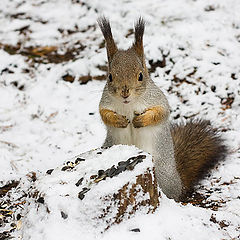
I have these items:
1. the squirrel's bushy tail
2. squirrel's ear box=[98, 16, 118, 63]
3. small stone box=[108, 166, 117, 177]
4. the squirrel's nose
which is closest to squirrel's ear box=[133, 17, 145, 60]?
squirrel's ear box=[98, 16, 118, 63]

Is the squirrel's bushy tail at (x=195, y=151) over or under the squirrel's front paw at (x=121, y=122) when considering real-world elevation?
under

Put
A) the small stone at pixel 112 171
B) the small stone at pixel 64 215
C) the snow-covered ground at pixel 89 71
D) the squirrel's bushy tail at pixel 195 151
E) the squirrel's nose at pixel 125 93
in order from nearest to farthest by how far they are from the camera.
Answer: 1. the small stone at pixel 64 215
2. the small stone at pixel 112 171
3. the squirrel's nose at pixel 125 93
4. the squirrel's bushy tail at pixel 195 151
5. the snow-covered ground at pixel 89 71

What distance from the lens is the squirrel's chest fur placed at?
247 centimetres

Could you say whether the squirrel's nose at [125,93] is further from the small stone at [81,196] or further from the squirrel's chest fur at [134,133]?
the small stone at [81,196]

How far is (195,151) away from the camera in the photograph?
2.89 metres

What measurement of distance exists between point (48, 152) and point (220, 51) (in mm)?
2079

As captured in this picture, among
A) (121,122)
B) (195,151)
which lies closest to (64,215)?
(121,122)

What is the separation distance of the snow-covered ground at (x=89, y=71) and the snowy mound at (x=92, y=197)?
27.7 inches

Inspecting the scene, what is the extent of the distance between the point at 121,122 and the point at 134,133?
13 cm

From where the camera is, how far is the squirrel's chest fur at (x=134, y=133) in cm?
247

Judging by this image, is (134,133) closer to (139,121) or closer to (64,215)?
(139,121)

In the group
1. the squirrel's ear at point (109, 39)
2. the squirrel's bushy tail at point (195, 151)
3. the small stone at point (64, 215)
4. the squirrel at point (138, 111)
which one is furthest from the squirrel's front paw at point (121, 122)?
the small stone at point (64, 215)

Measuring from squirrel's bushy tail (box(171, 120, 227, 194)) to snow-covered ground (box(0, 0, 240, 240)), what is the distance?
8 cm

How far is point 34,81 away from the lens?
13.6 ft
